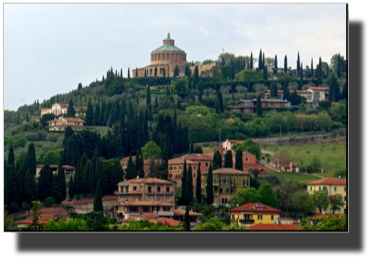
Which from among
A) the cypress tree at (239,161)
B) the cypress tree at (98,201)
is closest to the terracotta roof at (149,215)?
the cypress tree at (98,201)

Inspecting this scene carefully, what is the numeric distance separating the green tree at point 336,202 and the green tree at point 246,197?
537cm

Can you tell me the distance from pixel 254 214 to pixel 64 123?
38.0m

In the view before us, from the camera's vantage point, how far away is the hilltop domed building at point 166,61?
112250 mm

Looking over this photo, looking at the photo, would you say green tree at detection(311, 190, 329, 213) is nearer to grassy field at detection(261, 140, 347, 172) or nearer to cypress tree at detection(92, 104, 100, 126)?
grassy field at detection(261, 140, 347, 172)

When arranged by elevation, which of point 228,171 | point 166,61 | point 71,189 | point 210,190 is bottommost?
point 210,190

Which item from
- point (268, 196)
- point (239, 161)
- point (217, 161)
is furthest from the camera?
point (239, 161)

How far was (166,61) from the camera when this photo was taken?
4491 inches

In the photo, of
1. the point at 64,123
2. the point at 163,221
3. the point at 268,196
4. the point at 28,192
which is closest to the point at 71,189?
the point at 28,192

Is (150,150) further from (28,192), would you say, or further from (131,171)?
(28,192)

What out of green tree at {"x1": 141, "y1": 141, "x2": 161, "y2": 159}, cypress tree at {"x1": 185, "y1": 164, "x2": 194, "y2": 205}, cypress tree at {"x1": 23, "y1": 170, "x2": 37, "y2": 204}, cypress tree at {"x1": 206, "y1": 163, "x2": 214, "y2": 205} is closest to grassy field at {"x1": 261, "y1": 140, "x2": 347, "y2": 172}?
green tree at {"x1": 141, "y1": 141, "x2": 161, "y2": 159}

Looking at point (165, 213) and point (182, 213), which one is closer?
point (182, 213)

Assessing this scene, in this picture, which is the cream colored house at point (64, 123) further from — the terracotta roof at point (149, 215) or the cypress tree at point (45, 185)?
the terracotta roof at point (149, 215)
